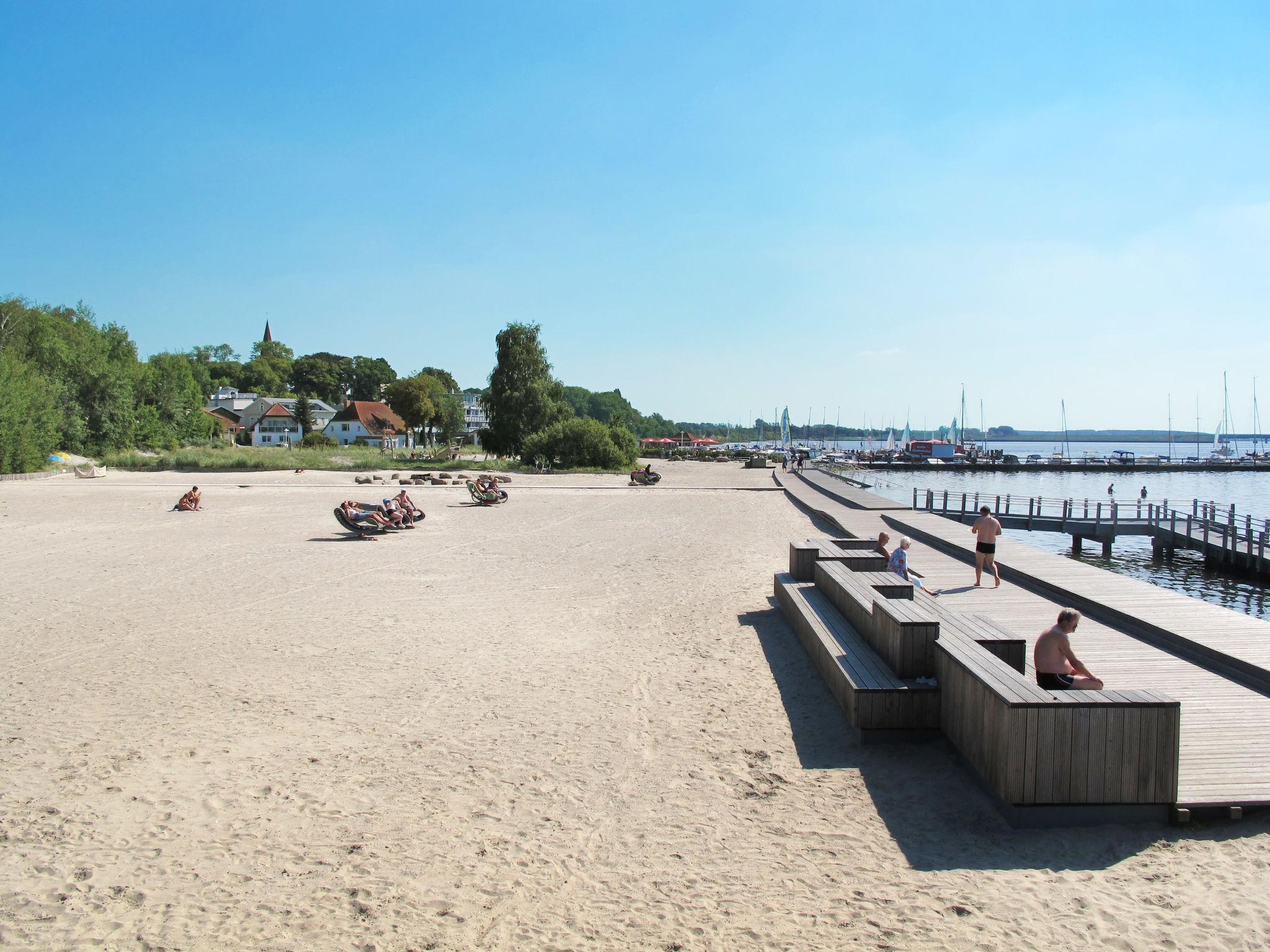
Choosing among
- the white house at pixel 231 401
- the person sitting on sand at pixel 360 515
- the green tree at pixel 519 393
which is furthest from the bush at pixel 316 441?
the person sitting on sand at pixel 360 515

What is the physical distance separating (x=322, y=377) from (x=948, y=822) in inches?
5655

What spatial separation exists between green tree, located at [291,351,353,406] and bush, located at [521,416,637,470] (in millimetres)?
90297

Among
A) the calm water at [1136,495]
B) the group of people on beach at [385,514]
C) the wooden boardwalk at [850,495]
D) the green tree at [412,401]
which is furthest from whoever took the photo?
the green tree at [412,401]

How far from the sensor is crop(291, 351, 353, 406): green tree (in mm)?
137250

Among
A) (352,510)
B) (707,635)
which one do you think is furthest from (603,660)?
(352,510)

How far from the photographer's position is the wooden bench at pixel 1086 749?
4.68 meters

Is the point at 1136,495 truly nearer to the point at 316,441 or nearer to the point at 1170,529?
the point at 1170,529

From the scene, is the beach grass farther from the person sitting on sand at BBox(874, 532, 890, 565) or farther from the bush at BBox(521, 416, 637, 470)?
the person sitting on sand at BBox(874, 532, 890, 565)

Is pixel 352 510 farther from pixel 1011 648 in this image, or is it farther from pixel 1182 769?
pixel 1182 769

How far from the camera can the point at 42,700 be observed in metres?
7.07

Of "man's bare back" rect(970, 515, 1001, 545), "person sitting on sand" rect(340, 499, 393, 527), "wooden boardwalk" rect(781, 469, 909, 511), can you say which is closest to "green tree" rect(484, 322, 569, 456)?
"wooden boardwalk" rect(781, 469, 909, 511)

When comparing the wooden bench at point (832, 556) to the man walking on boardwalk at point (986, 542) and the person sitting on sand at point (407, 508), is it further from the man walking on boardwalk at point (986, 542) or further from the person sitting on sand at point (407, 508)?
the person sitting on sand at point (407, 508)

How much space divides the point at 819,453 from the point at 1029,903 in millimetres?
122767

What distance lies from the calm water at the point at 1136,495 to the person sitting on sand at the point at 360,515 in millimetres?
17919
